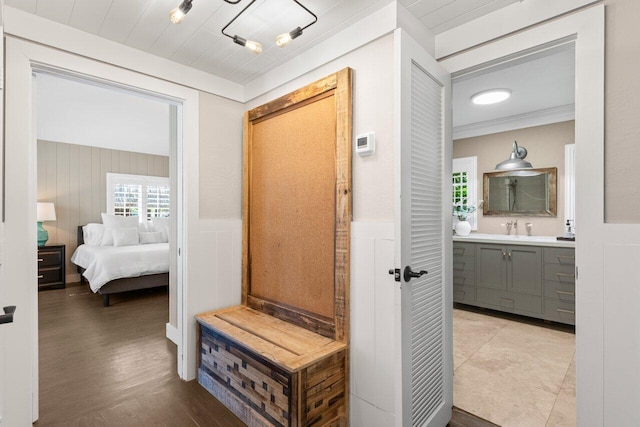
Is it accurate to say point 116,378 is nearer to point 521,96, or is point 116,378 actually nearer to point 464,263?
point 464,263

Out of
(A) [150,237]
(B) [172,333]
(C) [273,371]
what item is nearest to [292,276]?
(C) [273,371]

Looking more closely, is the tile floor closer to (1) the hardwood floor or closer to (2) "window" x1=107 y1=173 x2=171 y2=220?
(1) the hardwood floor

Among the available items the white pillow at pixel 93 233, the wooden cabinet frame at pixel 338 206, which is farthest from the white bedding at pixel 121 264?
the wooden cabinet frame at pixel 338 206

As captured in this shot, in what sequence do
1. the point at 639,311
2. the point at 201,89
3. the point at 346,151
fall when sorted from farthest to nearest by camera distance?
the point at 201,89, the point at 346,151, the point at 639,311

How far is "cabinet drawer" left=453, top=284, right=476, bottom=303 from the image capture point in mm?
4016

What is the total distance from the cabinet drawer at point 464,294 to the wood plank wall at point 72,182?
6347 millimetres

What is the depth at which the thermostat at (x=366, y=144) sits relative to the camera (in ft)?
5.89

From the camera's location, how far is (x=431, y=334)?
1770mm

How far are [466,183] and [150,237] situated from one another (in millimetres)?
5669

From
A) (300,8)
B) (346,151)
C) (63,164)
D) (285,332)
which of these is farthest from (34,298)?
(63,164)

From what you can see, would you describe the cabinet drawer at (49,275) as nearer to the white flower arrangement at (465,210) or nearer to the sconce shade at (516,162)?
the white flower arrangement at (465,210)

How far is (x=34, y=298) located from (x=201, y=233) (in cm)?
103

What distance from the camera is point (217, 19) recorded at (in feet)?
6.05

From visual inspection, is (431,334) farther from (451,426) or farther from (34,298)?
(34,298)
